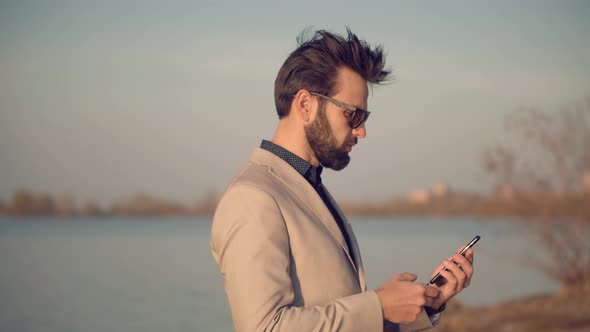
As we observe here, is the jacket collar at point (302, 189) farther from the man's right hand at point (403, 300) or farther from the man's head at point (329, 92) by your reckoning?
the man's right hand at point (403, 300)

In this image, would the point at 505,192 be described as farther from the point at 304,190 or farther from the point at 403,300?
the point at 403,300

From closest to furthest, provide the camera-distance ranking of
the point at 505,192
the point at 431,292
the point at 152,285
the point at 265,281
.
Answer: the point at 265,281
the point at 431,292
the point at 505,192
the point at 152,285

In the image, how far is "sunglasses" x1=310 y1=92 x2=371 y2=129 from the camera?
7.24ft

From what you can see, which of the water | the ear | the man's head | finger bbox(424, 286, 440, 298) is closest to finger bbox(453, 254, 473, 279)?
finger bbox(424, 286, 440, 298)

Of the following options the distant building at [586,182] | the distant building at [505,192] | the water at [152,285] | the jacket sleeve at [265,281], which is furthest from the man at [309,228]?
the distant building at [586,182]

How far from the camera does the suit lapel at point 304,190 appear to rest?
2.08 m

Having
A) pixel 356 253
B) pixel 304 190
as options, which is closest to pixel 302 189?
pixel 304 190

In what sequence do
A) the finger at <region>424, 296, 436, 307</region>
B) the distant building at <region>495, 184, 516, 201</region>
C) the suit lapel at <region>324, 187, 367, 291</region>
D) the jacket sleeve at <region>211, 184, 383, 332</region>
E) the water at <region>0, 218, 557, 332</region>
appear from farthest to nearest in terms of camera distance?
1. the water at <region>0, 218, 557, 332</region>
2. the distant building at <region>495, 184, 516, 201</region>
3. the suit lapel at <region>324, 187, 367, 291</region>
4. the finger at <region>424, 296, 436, 307</region>
5. the jacket sleeve at <region>211, 184, 383, 332</region>

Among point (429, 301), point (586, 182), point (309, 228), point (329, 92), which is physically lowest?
point (586, 182)

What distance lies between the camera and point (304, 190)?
6.94 feet

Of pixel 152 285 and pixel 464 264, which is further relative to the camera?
pixel 152 285

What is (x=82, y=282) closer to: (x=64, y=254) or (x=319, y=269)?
(x=64, y=254)

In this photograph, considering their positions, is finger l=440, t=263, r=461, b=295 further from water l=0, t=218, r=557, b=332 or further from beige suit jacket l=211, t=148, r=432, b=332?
Answer: water l=0, t=218, r=557, b=332

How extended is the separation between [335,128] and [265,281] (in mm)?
608
